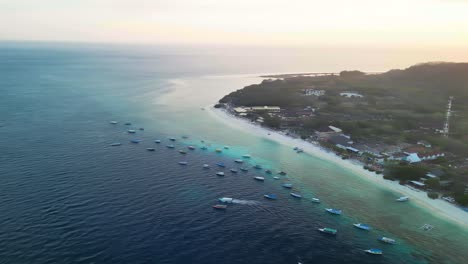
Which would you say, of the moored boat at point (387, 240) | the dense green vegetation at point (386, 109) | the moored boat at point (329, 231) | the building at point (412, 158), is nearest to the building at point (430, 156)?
the building at point (412, 158)

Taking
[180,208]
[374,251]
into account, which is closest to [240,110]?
[180,208]

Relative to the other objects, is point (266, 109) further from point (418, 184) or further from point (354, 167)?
point (418, 184)

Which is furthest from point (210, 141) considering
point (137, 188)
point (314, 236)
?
point (314, 236)

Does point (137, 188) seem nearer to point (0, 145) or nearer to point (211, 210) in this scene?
point (211, 210)

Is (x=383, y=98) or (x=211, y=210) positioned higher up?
(x=383, y=98)

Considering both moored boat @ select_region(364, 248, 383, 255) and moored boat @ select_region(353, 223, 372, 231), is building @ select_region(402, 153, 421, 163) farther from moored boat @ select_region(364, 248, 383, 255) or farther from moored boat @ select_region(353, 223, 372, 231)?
moored boat @ select_region(364, 248, 383, 255)

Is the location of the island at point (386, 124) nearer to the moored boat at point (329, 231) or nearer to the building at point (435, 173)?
the building at point (435, 173)
